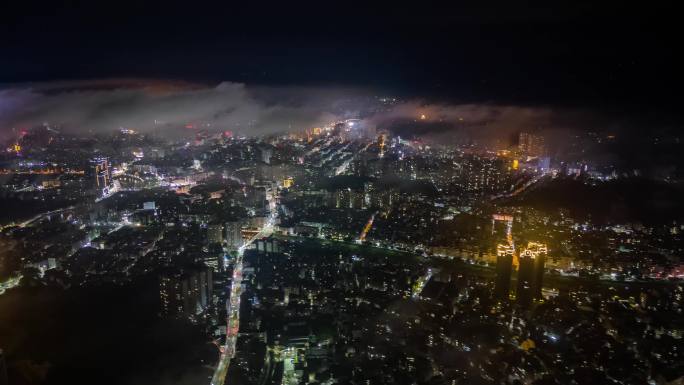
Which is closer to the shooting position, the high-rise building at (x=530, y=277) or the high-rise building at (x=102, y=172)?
the high-rise building at (x=530, y=277)

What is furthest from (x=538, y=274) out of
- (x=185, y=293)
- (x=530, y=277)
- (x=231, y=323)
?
(x=185, y=293)

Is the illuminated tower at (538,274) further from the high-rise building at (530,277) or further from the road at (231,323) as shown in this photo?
the road at (231,323)

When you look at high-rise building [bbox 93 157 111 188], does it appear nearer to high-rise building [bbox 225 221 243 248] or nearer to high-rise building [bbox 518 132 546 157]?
high-rise building [bbox 225 221 243 248]

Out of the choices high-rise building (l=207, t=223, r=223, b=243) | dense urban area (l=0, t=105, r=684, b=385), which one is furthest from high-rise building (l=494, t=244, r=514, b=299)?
high-rise building (l=207, t=223, r=223, b=243)

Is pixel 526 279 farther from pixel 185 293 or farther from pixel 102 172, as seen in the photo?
pixel 102 172

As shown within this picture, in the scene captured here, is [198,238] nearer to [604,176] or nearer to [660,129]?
[660,129]

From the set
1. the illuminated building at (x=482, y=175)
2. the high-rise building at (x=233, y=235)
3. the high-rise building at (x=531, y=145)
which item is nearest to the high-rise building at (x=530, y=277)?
the high-rise building at (x=233, y=235)
